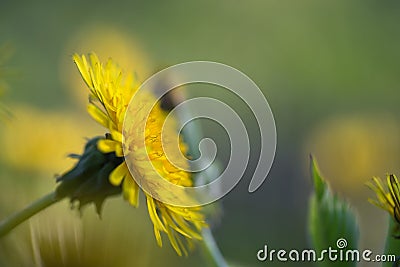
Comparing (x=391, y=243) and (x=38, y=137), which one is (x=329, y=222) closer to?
(x=391, y=243)

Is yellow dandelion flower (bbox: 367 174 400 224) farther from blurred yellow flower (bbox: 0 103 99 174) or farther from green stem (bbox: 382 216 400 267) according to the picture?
blurred yellow flower (bbox: 0 103 99 174)

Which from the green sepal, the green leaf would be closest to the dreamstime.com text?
the green leaf

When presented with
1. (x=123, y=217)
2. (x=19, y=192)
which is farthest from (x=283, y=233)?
(x=19, y=192)

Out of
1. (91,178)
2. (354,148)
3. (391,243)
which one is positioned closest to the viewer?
(91,178)

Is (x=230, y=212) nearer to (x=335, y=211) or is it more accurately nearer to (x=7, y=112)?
(x=335, y=211)

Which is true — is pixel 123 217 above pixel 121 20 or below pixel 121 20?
below

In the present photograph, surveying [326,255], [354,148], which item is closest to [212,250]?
[326,255]
